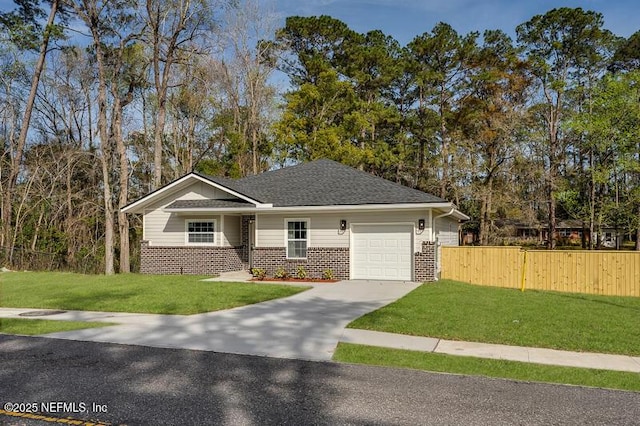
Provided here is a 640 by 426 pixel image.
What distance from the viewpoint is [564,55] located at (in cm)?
3128

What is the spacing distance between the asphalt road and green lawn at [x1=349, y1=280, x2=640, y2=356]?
2367 mm

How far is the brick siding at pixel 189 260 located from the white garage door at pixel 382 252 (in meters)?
4.98

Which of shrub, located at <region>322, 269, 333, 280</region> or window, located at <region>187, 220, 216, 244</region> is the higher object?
window, located at <region>187, 220, 216, 244</region>

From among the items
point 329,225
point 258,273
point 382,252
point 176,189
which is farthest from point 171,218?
point 382,252

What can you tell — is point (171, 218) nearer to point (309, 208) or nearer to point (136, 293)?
point (309, 208)

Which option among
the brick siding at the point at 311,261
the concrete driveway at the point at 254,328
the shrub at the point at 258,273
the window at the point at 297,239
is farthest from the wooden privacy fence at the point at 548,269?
the shrub at the point at 258,273

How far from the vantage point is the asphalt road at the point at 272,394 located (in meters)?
4.44

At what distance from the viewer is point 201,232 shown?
59.8ft

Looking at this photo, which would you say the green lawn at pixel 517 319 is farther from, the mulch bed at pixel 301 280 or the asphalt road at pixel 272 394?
the mulch bed at pixel 301 280

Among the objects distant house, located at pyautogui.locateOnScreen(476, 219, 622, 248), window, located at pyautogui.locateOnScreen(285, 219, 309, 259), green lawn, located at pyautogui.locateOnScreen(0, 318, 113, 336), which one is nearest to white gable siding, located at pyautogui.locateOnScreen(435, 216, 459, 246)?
window, located at pyautogui.locateOnScreen(285, 219, 309, 259)

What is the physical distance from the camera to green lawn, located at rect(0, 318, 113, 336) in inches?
324

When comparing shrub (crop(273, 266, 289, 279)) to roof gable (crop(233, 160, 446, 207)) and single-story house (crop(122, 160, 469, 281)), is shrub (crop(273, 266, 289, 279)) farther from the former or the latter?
roof gable (crop(233, 160, 446, 207))

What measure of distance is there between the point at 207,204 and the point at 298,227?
3555 mm

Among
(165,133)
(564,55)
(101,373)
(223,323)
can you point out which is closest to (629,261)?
(223,323)
